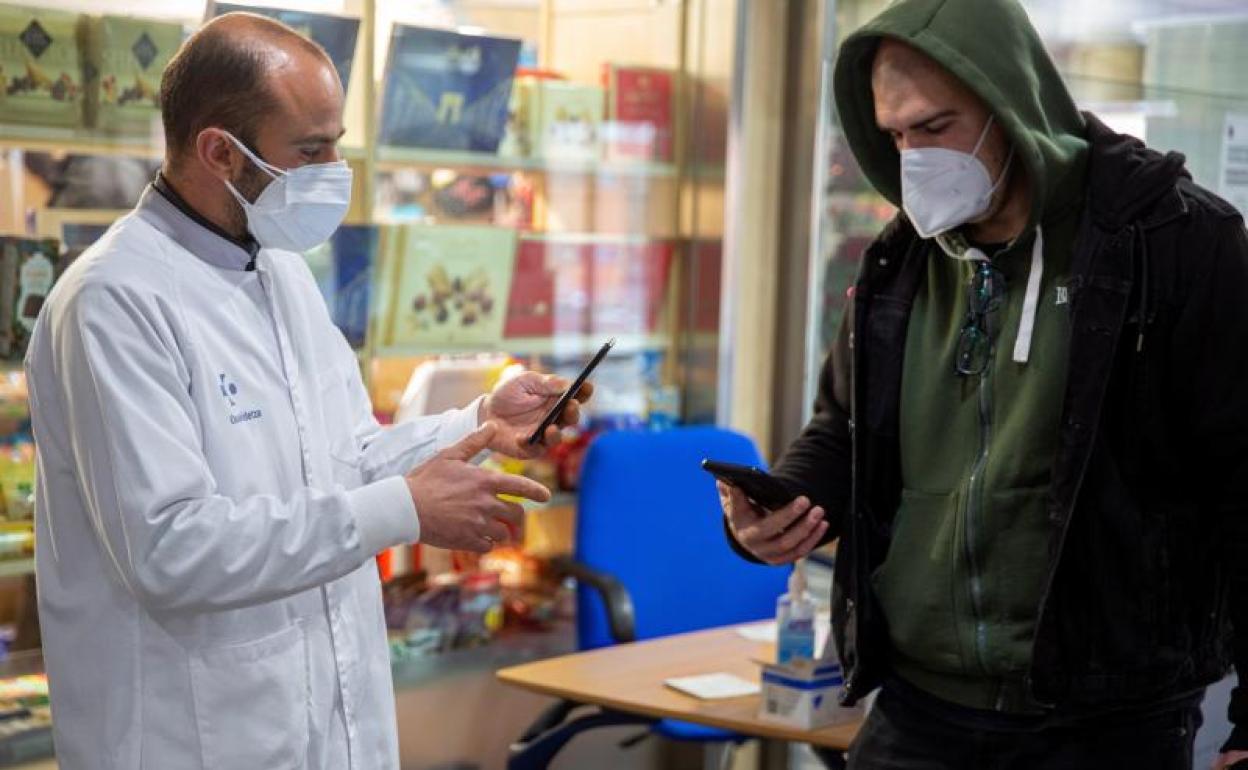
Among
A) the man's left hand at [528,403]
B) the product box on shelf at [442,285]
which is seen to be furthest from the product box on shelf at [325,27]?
the man's left hand at [528,403]

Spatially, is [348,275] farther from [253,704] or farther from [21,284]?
[253,704]

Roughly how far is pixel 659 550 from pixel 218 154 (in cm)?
196

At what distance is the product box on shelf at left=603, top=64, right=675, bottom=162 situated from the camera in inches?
173

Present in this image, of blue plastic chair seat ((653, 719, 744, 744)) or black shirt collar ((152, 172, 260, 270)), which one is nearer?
black shirt collar ((152, 172, 260, 270))

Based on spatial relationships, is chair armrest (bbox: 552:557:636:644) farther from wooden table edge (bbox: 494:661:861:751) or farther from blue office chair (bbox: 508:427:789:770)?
wooden table edge (bbox: 494:661:861:751)

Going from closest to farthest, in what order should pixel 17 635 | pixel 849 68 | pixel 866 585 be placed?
pixel 866 585 < pixel 849 68 < pixel 17 635

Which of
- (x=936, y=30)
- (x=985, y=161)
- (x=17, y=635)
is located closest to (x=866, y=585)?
(x=985, y=161)

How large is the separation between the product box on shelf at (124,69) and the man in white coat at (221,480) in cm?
133

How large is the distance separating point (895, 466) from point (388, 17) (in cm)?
205

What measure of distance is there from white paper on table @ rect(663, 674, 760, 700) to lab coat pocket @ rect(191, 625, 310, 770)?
→ 3.49 feet

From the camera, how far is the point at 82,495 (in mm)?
1986

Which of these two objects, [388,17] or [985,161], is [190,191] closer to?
[985,161]

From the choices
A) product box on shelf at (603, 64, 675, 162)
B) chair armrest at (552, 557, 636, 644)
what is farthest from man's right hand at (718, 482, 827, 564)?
product box on shelf at (603, 64, 675, 162)

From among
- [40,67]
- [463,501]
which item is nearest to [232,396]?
[463,501]
